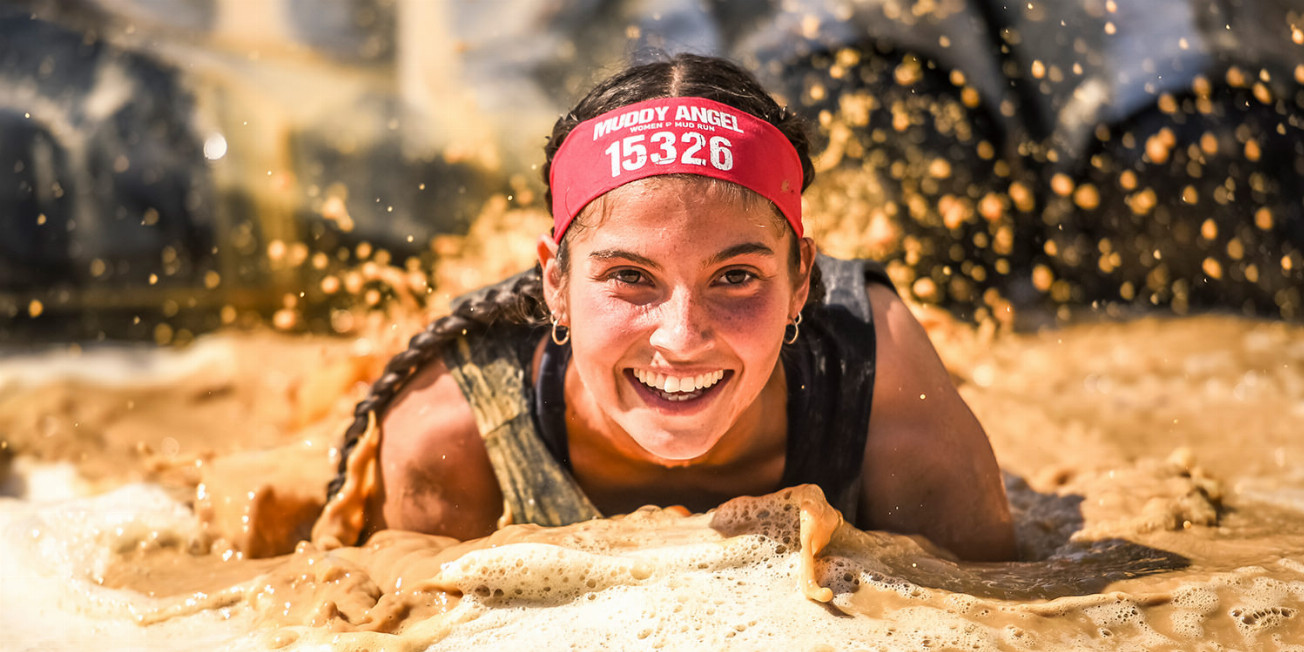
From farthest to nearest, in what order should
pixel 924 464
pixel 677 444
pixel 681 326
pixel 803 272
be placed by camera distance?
pixel 924 464
pixel 803 272
pixel 677 444
pixel 681 326

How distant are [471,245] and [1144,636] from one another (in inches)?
151

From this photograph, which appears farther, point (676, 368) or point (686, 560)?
point (686, 560)

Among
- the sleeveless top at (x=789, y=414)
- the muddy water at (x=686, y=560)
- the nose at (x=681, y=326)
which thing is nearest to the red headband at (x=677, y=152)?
the nose at (x=681, y=326)

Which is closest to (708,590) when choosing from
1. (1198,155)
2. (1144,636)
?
(1144,636)

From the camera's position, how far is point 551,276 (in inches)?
94.1

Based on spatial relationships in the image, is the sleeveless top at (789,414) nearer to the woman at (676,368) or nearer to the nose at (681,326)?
the woman at (676,368)

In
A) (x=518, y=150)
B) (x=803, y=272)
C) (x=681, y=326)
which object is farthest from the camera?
(x=518, y=150)

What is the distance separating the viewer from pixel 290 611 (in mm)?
2314

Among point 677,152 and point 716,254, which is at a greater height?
point 677,152

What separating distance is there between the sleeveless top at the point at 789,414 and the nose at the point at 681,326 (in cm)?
46

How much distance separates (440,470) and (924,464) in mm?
1203

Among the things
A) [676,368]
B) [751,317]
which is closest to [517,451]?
[676,368]

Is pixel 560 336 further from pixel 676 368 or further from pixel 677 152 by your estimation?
pixel 677 152

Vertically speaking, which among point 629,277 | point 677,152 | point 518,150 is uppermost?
point 518,150
